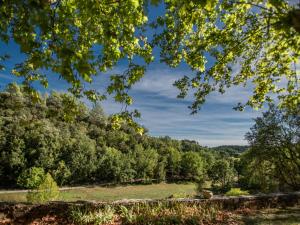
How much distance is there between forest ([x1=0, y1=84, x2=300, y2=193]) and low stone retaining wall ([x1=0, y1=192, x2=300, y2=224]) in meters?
2.70

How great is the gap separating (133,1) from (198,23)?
3.44 meters

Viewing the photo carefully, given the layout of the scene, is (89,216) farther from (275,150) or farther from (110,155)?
(110,155)

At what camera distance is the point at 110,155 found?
8231 centimetres

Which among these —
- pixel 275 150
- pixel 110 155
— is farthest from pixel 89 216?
Result: pixel 110 155

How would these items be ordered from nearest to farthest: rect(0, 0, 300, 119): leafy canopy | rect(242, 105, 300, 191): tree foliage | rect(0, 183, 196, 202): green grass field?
rect(0, 0, 300, 119): leafy canopy < rect(242, 105, 300, 191): tree foliage < rect(0, 183, 196, 202): green grass field

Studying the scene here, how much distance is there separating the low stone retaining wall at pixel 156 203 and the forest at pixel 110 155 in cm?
270

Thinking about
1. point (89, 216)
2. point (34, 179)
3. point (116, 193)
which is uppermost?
point (34, 179)

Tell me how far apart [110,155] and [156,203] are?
74.6 meters

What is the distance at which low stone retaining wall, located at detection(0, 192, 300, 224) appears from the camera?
786cm

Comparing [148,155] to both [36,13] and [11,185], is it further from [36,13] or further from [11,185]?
[36,13]

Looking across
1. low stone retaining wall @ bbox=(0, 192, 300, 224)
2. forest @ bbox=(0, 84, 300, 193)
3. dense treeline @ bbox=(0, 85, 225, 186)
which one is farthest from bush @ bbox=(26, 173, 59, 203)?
low stone retaining wall @ bbox=(0, 192, 300, 224)

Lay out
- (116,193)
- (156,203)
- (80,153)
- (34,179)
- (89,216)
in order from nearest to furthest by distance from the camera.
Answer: (89,216) → (156,203) → (34,179) → (116,193) → (80,153)

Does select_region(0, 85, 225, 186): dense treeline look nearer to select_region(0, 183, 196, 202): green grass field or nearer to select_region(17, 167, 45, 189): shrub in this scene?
select_region(0, 183, 196, 202): green grass field

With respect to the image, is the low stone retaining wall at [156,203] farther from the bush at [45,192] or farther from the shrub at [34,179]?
the shrub at [34,179]
